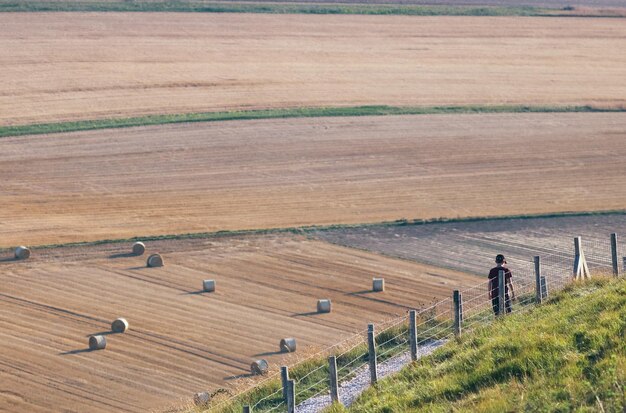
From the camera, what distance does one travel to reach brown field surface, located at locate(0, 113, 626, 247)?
140 feet

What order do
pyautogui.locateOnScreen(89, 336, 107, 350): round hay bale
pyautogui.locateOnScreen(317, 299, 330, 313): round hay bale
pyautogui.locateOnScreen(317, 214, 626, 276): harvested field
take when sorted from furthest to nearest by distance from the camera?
pyautogui.locateOnScreen(317, 214, 626, 276): harvested field
pyautogui.locateOnScreen(317, 299, 330, 313): round hay bale
pyautogui.locateOnScreen(89, 336, 107, 350): round hay bale

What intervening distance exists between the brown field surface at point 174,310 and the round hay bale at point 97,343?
23 cm

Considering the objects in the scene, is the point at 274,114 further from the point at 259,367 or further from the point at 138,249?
the point at 259,367

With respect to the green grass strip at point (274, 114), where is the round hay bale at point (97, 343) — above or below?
below

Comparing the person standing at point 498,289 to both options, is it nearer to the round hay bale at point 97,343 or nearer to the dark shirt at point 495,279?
the dark shirt at point 495,279

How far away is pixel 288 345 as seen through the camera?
28594 millimetres

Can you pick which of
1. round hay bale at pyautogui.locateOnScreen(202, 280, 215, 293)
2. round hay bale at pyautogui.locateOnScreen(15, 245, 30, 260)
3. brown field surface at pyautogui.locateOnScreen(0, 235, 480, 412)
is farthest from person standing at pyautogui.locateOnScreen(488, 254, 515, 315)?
round hay bale at pyautogui.locateOnScreen(15, 245, 30, 260)

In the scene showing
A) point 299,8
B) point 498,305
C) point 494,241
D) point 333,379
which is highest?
point 299,8

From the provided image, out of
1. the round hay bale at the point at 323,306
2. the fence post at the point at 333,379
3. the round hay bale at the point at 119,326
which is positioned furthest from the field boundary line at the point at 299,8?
the fence post at the point at 333,379

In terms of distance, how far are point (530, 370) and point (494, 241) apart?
82.9 ft

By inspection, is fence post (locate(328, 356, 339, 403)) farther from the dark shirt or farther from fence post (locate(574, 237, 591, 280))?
fence post (locate(574, 237, 591, 280))

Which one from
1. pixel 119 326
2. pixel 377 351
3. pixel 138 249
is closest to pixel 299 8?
pixel 138 249

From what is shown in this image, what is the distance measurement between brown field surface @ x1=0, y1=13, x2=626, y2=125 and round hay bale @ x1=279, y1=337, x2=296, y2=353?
27.8 meters

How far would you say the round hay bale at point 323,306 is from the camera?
105 ft
